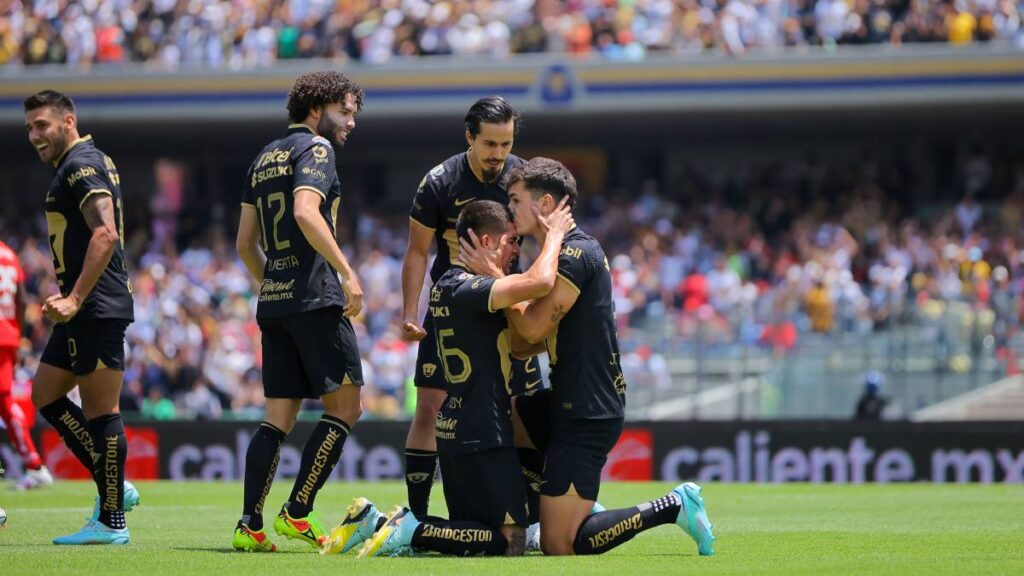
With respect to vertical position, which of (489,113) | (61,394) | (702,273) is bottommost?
(61,394)

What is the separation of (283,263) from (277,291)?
15 cm

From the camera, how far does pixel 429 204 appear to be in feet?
28.0

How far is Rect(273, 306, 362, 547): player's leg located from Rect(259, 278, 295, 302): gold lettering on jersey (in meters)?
0.13

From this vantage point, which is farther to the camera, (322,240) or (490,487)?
(322,240)

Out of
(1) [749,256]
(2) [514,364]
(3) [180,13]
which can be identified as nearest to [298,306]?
(2) [514,364]

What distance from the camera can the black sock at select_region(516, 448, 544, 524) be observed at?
7.84 meters

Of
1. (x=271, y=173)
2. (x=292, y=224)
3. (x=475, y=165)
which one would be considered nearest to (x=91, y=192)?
(x=271, y=173)

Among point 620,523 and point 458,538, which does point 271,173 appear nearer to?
point 458,538

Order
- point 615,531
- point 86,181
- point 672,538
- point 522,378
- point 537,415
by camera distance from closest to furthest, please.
Answer: point 615,531 → point 537,415 → point 86,181 → point 522,378 → point 672,538

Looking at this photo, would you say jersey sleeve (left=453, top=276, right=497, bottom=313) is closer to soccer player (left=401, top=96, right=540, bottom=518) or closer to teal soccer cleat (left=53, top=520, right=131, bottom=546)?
soccer player (left=401, top=96, right=540, bottom=518)

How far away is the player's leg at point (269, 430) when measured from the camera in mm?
7777

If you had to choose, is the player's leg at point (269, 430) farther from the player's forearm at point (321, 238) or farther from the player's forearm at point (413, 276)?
the player's forearm at point (413, 276)

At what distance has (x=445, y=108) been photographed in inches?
1042

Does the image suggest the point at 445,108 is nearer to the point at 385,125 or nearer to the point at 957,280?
the point at 385,125
